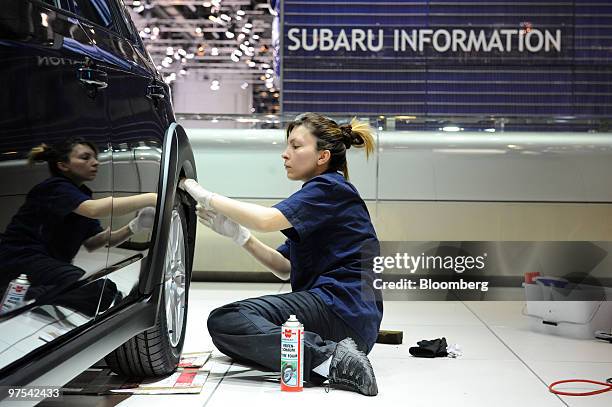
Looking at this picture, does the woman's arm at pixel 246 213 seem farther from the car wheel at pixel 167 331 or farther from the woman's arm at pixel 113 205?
the woman's arm at pixel 113 205

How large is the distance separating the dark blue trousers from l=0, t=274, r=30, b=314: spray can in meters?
1.45

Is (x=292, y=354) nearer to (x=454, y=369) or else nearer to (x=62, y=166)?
(x=454, y=369)

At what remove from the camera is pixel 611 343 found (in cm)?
393

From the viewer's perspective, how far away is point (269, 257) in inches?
130

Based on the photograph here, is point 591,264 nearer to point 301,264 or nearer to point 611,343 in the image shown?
A: point 611,343

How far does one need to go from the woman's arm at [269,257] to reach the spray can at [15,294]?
157 cm

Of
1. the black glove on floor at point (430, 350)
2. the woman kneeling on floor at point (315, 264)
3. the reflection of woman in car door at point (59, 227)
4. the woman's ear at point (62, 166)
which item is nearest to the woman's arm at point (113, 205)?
the reflection of woman in car door at point (59, 227)

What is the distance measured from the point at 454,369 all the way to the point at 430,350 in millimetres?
231

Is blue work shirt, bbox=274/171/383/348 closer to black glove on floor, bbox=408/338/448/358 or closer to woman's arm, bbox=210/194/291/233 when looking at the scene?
woman's arm, bbox=210/194/291/233

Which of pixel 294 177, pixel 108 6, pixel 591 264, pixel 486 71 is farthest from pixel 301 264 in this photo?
pixel 486 71

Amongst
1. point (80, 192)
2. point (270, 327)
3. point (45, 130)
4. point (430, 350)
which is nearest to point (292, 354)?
point (270, 327)

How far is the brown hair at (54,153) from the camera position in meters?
1.62

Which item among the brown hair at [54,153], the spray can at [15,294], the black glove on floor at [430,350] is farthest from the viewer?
the black glove on floor at [430,350]

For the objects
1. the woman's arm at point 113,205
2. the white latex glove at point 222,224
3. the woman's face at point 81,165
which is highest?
the woman's face at point 81,165
